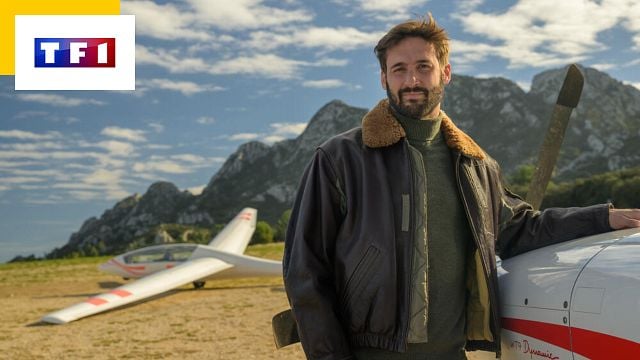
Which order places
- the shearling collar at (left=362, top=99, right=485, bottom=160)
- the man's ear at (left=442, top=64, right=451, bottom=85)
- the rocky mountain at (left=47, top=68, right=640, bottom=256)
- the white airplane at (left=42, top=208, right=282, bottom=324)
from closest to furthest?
1. the shearling collar at (left=362, top=99, right=485, bottom=160)
2. the man's ear at (left=442, top=64, right=451, bottom=85)
3. the white airplane at (left=42, top=208, right=282, bottom=324)
4. the rocky mountain at (left=47, top=68, right=640, bottom=256)

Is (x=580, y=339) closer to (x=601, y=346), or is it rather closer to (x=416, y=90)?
(x=601, y=346)

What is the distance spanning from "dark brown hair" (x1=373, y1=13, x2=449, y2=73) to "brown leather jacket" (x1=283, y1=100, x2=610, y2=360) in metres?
0.33

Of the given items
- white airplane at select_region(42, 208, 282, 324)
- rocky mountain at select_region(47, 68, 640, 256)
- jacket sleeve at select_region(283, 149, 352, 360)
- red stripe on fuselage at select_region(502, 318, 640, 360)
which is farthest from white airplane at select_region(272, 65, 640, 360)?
rocky mountain at select_region(47, 68, 640, 256)

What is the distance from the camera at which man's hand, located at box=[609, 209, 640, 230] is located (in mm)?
3543

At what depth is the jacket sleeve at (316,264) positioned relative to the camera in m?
2.89

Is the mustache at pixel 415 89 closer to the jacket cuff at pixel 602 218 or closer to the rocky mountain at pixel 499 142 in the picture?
the jacket cuff at pixel 602 218

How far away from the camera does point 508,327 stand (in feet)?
11.7

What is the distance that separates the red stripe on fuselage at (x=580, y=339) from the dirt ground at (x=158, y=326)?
6624mm

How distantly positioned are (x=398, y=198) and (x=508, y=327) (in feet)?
4.13

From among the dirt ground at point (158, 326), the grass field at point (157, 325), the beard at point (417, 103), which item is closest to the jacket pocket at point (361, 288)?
the beard at point (417, 103)

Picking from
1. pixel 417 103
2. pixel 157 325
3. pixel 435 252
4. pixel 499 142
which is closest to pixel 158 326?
pixel 157 325

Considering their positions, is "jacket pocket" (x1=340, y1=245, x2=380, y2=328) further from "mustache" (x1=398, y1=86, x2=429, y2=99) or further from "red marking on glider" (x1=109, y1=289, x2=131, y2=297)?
"red marking on glider" (x1=109, y1=289, x2=131, y2=297)

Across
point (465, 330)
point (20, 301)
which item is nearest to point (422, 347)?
point (465, 330)

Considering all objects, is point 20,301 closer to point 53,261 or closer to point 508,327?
point 53,261
